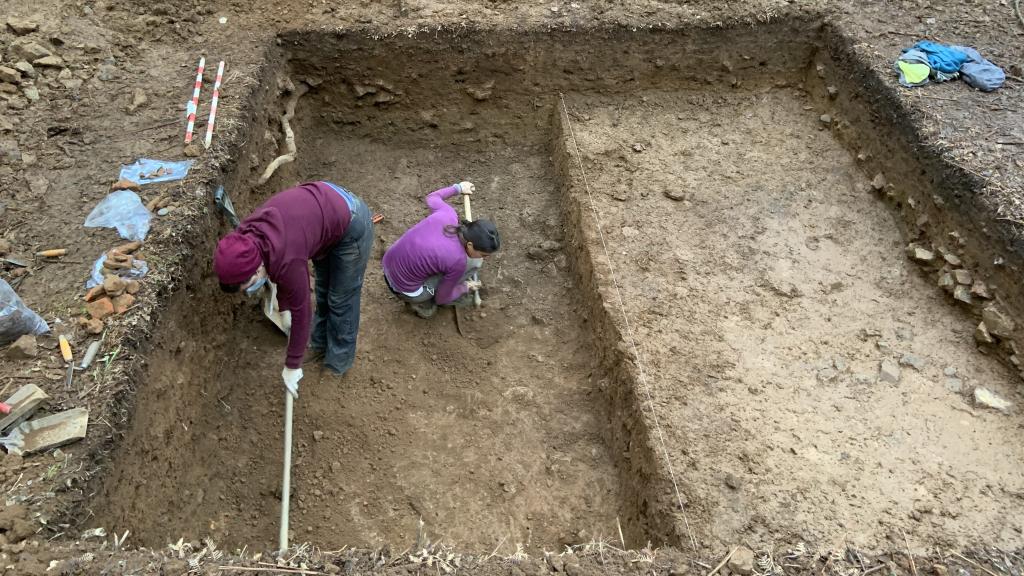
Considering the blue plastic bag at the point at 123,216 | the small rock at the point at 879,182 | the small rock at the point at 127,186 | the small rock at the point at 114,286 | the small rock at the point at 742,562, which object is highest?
the small rock at the point at 127,186

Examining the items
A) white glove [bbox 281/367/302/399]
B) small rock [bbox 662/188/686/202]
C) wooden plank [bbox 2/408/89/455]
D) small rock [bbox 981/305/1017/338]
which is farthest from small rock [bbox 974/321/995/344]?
wooden plank [bbox 2/408/89/455]

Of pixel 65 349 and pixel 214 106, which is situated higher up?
pixel 214 106

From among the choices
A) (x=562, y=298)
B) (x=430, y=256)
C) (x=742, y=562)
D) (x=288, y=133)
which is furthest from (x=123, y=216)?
(x=742, y=562)

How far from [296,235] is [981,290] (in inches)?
153

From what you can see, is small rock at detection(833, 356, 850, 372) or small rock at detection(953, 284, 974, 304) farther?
small rock at detection(953, 284, 974, 304)

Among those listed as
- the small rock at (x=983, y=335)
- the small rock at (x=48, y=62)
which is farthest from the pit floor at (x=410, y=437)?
the small rock at (x=983, y=335)

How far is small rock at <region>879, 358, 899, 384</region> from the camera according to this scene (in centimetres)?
346

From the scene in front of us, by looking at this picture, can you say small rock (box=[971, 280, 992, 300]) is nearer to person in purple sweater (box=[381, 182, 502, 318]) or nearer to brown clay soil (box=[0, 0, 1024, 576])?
brown clay soil (box=[0, 0, 1024, 576])

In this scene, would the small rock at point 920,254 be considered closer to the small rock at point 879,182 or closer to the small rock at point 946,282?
the small rock at point 946,282

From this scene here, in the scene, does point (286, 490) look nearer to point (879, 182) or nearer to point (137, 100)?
point (137, 100)

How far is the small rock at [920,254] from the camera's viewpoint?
3971mm

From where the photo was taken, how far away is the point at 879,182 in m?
4.48

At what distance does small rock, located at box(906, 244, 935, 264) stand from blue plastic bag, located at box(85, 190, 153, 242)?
185 inches

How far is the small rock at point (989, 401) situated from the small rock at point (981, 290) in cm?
59
